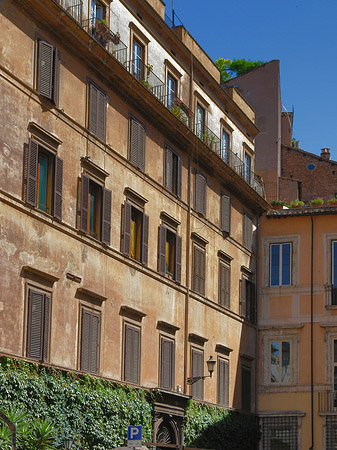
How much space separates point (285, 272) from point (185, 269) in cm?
732

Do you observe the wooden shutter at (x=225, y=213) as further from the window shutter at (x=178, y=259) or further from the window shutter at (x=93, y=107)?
the window shutter at (x=93, y=107)

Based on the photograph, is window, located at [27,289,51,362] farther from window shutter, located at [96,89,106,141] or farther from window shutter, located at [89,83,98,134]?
window shutter, located at [96,89,106,141]

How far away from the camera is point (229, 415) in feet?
109

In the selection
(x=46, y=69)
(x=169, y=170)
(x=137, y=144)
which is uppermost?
(x=46, y=69)

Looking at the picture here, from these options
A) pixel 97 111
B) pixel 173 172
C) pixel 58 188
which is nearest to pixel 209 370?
pixel 173 172

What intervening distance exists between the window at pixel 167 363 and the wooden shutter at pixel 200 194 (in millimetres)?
5021

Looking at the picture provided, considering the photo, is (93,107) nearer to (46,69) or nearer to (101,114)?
(101,114)

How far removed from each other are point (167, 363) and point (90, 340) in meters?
4.84

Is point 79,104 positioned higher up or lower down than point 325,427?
higher up

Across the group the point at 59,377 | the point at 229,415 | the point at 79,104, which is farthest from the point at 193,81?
the point at 59,377

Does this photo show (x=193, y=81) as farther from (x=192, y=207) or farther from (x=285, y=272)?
(x=285, y=272)

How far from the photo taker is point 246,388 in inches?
1393

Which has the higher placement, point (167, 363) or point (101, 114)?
point (101, 114)

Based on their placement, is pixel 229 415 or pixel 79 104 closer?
pixel 79 104
